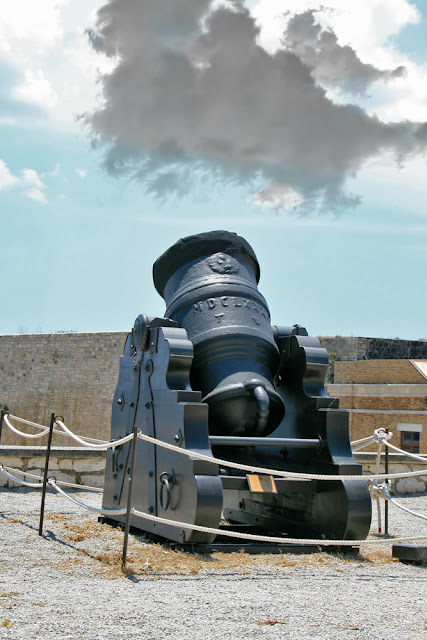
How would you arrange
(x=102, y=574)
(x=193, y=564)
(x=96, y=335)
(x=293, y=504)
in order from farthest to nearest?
Answer: (x=96, y=335) → (x=293, y=504) → (x=193, y=564) → (x=102, y=574)

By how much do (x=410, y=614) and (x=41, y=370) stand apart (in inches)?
772

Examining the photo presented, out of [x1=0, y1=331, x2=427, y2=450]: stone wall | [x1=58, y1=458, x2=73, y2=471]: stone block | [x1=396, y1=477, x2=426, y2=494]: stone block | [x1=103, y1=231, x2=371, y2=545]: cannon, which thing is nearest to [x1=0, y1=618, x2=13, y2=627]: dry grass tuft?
[x1=103, y1=231, x2=371, y2=545]: cannon

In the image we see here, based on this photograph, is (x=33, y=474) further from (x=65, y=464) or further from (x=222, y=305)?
(x=222, y=305)

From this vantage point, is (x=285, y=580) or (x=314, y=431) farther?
(x=314, y=431)

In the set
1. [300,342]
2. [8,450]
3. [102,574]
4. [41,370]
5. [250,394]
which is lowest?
[102,574]

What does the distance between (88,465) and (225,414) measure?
2.97 meters

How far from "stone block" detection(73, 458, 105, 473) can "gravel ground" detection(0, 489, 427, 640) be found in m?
2.48

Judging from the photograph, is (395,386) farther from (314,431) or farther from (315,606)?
(315,606)

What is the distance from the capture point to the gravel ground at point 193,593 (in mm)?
2467

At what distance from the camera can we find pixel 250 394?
14.7 ft

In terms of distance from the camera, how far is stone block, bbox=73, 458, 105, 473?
7082 millimetres

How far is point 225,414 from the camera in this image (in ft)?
15.0

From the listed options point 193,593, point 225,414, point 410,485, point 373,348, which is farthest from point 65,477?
point 373,348

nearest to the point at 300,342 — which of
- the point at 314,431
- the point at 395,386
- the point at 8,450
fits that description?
the point at 314,431
